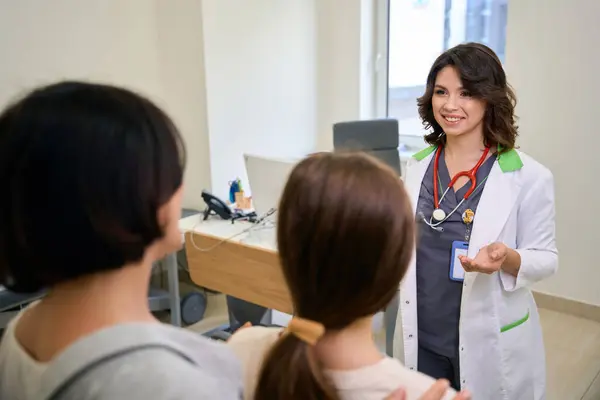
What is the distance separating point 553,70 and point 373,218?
2.67 m

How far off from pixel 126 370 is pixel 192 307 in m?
2.69

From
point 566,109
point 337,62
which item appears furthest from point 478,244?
point 337,62

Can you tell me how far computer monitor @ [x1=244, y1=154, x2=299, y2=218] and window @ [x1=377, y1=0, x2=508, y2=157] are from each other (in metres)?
Result: 1.60

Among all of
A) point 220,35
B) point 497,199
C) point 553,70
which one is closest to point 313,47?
point 220,35

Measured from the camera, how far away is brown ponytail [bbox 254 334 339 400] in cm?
76

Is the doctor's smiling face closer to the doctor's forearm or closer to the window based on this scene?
the doctor's forearm

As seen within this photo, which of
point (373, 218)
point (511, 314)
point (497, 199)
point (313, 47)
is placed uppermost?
point (313, 47)

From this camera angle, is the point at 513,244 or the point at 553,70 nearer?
the point at 513,244

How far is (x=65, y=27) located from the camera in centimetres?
310

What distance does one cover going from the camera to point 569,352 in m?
2.79

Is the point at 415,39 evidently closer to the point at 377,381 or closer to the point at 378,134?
the point at 378,134

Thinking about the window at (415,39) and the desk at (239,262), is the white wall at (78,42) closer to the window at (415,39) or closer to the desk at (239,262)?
the desk at (239,262)

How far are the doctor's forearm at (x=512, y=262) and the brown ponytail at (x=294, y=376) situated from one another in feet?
2.70

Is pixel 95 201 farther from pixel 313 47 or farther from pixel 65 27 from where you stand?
pixel 313 47
